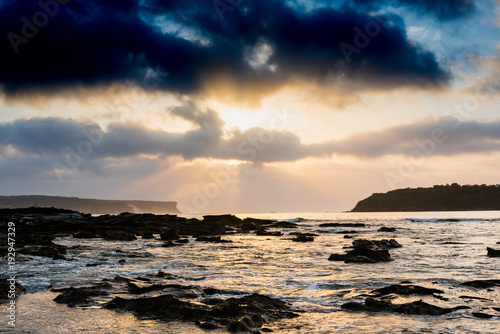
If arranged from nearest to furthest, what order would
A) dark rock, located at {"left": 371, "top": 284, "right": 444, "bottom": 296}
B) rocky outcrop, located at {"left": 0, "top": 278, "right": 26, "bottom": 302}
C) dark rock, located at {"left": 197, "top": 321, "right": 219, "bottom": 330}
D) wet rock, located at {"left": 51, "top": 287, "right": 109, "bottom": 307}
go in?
dark rock, located at {"left": 197, "top": 321, "right": 219, "bottom": 330}
wet rock, located at {"left": 51, "top": 287, "right": 109, "bottom": 307}
rocky outcrop, located at {"left": 0, "top": 278, "right": 26, "bottom": 302}
dark rock, located at {"left": 371, "top": 284, "right": 444, "bottom": 296}

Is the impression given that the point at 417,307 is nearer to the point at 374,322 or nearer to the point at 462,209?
the point at 374,322

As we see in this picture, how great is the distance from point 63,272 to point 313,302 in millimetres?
12173

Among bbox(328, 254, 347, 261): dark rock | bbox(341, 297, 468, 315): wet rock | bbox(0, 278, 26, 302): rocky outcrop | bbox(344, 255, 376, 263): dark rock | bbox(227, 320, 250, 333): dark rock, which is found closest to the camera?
bbox(227, 320, 250, 333): dark rock

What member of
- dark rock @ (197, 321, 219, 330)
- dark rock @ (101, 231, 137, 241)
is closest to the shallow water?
dark rock @ (197, 321, 219, 330)

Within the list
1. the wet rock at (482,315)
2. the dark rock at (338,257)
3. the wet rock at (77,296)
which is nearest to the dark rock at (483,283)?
the wet rock at (482,315)

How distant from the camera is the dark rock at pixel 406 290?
39.5ft

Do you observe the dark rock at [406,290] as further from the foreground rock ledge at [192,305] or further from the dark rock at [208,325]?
the dark rock at [208,325]

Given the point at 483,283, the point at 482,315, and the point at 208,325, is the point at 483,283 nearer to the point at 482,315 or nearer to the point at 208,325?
the point at 482,315

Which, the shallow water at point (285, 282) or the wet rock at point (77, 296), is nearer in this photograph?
the shallow water at point (285, 282)

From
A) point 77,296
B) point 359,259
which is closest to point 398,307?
point 77,296

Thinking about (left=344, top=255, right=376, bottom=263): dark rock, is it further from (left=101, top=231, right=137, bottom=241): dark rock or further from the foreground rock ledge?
(left=101, top=231, right=137, bottom=241): dark rock

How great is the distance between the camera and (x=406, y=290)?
12227 mm

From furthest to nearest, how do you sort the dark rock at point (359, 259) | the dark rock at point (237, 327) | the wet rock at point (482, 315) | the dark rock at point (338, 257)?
the dark rock at point (338, 257)
the dark rock at point (359, 259)
the wet rock at point (482, 315)
the dark rock at point (237, 327)

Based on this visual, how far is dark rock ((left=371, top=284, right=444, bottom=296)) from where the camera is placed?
39.5 feet
